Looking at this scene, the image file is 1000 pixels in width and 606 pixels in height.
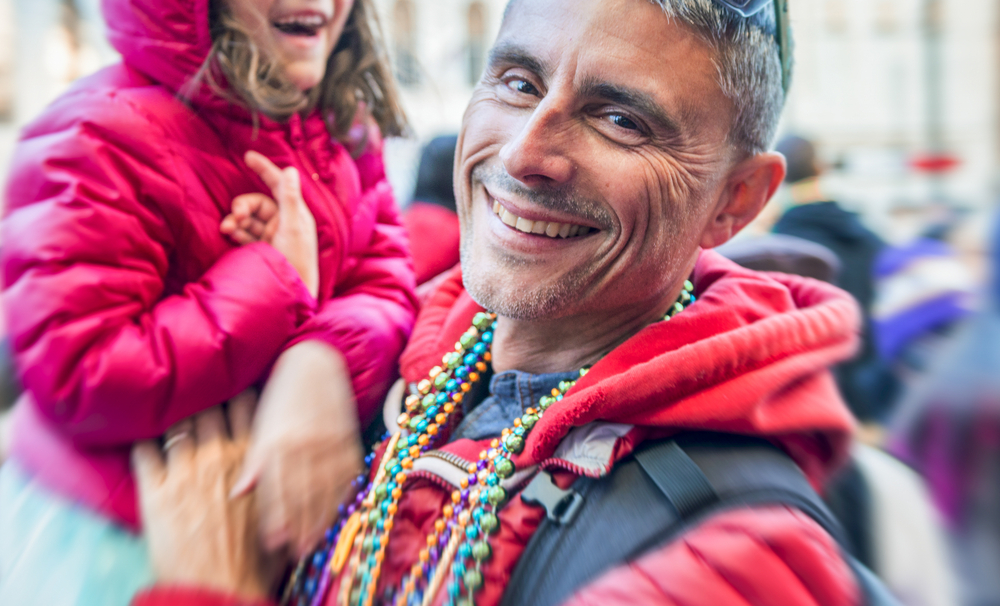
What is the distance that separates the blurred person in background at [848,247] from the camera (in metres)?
2.52

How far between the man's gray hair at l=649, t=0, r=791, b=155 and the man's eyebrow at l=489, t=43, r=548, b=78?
0.20 meters

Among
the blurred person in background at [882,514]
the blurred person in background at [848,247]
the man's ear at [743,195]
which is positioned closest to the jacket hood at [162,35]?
the man's ear at [743,195]

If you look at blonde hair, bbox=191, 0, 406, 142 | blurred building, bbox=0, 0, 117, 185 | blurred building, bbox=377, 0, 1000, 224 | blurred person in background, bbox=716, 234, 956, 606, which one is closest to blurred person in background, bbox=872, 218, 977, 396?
blurred person in background, bbox=716, 234, 956, 606

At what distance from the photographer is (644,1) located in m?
1.01

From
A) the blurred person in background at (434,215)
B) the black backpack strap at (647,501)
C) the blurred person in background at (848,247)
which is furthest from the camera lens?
the blurred person in background at (848,247)

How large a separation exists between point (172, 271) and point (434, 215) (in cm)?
81

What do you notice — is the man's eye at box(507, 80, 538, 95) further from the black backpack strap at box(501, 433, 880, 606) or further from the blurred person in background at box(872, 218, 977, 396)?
the blurred person in background at box(872, 218, 977, 396)

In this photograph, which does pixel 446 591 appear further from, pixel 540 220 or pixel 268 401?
pixel 540 220

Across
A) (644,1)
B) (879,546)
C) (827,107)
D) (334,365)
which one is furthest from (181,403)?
(827,107)

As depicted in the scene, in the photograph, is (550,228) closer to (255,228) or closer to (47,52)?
(255,228)

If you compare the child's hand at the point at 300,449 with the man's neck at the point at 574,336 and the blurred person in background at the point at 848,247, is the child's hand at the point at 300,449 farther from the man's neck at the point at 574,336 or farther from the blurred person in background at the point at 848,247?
the blurred person in background at the point at 848,247

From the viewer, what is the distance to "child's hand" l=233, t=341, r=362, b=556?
1.00m

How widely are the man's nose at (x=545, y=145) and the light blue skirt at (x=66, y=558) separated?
2.69 feet

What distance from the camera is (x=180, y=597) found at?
91 centimetres
